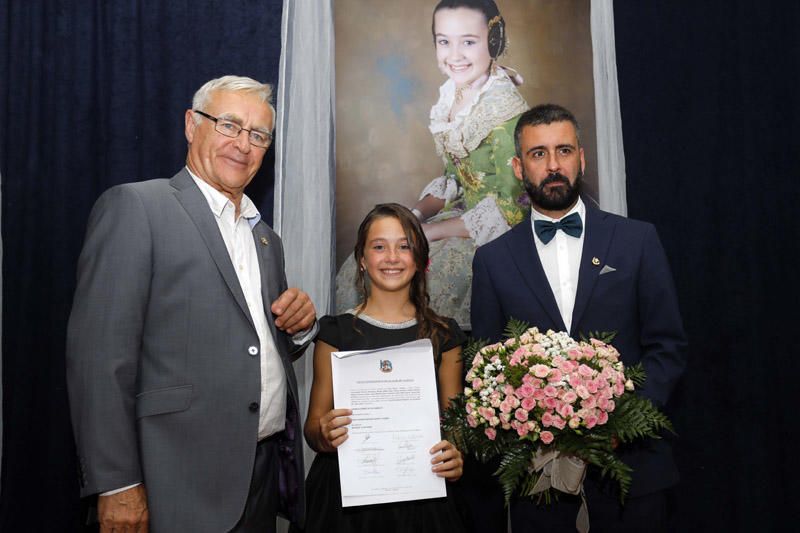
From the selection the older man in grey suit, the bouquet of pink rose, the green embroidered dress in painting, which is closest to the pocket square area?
the bouquet of pink rose

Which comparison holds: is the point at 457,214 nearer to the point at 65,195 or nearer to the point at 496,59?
the point at 496,59

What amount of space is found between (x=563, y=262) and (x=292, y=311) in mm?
1120

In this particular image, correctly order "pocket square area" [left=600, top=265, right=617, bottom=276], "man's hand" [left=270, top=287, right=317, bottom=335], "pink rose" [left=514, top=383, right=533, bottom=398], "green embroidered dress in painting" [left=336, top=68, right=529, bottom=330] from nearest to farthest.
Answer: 1. "pink rose" [left=514, top=383, right=533, bottom=398]
2. "man's hand" [left=270, top=287, right=317, bottom=335]
3. "pocket square area" [left=600, top=265, right=617, bottom=276]
4. "green embroidered dress in painting" [left=336, top=68, right=529, bottom=330]

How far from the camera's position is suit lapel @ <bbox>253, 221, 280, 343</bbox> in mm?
2256

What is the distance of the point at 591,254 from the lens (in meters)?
2.51

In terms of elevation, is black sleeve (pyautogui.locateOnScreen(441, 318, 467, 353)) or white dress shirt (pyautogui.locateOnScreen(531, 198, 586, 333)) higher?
white dress shirt (pyautogui.locateOnScreen(531, 198, 586, 333))

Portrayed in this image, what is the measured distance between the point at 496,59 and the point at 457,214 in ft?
2.95

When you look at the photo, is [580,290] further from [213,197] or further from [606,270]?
[213,197]

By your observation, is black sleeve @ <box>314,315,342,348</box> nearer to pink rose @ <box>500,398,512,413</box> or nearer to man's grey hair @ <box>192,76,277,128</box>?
pink rose @ <box>500,398,512,413</box>

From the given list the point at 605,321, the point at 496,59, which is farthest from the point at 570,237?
the point at 496,59

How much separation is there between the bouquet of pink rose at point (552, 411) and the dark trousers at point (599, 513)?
335mm

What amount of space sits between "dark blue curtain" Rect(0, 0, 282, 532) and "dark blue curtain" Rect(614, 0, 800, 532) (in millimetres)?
2182

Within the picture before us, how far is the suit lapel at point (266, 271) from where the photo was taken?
88.8 inches

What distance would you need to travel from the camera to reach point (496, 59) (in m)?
3.51
